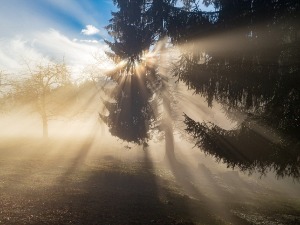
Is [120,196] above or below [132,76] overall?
below

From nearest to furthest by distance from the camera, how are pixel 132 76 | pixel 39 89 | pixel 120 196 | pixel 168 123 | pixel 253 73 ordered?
1. pixel 253 73
2. pixel 120 196
3. pixel 132 76
4. pixel 168 123
5. pixel 39 89

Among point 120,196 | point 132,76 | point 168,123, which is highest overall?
point 132,76

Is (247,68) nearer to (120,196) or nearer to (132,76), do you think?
(120,196)

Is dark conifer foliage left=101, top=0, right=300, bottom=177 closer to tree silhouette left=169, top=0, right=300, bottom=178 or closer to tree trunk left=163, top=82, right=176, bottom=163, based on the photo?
tree silhouette left=169, top=0, right=300, bottom=178

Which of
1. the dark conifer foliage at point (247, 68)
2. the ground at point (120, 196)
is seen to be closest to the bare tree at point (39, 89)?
the ground at point (120, 196)

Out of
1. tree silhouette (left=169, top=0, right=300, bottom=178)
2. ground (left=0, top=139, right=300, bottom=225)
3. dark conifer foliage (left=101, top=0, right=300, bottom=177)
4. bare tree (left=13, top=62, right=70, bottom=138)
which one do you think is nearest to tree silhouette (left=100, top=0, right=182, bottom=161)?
ground (left=0, top=139, right=300, bottom=225)

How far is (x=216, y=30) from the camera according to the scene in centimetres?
1049

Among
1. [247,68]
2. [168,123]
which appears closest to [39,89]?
[168,123]

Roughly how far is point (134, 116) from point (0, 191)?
11113 mm

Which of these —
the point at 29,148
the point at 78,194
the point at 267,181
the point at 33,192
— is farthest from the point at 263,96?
the point at 29,148

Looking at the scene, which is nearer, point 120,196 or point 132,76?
point 120,196

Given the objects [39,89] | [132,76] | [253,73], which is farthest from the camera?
[39,89]

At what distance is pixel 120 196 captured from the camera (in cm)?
1552

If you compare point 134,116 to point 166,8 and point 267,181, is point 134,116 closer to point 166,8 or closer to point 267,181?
point 166,8
